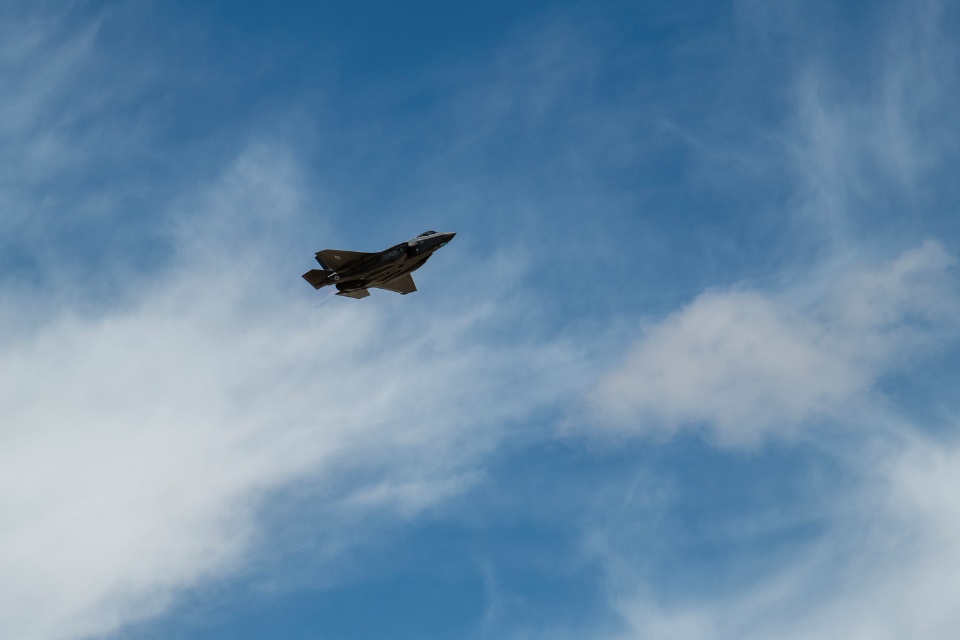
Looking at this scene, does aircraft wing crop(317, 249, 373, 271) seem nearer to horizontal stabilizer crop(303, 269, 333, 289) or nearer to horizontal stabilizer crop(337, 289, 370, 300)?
horizontal stabilizer crop(303, 269, 333, 289)

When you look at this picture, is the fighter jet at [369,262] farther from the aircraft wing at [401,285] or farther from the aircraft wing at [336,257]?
the aircraft wing at [401,285]

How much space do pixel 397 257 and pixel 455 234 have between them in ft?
29.1

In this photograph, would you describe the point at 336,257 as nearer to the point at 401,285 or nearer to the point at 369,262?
the point at 369,262

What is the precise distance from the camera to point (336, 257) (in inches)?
5782

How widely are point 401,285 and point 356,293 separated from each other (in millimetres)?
8355

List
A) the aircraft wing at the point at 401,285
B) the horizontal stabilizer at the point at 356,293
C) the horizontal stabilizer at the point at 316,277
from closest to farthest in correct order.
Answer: the horizontal stabilizer at the point at 316,277 < the horizontal stabilizer at the point at 356,293 < the aircraft wing at the point at 401,285

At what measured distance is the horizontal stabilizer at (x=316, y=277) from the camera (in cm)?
14788

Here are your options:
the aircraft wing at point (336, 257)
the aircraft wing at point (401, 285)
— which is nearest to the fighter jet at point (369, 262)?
the aircraft wing at point (336, 257)

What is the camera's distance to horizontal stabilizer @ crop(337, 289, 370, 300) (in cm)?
15150

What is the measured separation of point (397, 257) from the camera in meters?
148

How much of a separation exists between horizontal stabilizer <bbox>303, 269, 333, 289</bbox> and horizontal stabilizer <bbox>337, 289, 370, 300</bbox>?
3474mm

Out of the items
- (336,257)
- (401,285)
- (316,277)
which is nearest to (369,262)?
(336,257)

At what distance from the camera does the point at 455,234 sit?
150 meters

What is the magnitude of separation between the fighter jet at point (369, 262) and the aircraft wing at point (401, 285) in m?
3.75
